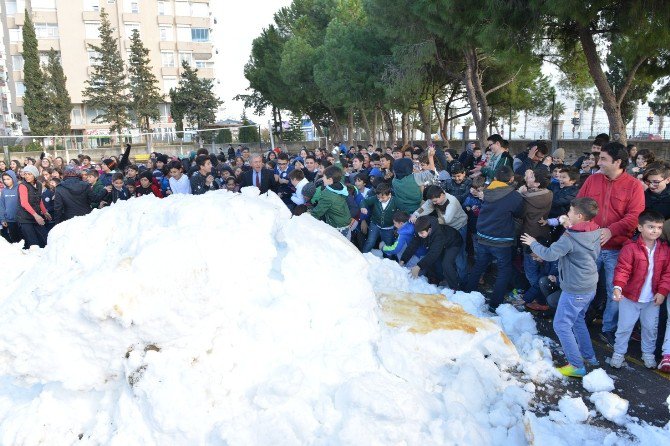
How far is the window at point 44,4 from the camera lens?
48.2 meters

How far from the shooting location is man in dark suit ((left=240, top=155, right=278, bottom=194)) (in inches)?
334

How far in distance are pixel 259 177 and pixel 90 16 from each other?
50994mm

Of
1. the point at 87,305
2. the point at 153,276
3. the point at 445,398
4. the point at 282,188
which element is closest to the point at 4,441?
the point at 87,305

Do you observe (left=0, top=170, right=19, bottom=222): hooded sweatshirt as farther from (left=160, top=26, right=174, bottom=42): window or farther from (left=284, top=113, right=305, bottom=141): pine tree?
(left=160, top=26, right=174, bottom=42): window

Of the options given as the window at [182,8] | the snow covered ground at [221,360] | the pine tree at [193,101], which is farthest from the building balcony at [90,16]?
the snow covered ground at [221,360]

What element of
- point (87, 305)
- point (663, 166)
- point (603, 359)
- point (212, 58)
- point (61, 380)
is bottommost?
point (603, 359)

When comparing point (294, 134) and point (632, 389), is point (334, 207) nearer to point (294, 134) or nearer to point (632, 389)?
point (632, 389)

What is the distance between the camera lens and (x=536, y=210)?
5812mm

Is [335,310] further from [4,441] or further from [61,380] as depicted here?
[4,441]

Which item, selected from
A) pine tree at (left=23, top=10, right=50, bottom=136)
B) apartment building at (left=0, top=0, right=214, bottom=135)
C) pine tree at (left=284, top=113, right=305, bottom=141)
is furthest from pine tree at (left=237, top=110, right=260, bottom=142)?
apartment building at (left=0, top=0, right=214, bottom=135)

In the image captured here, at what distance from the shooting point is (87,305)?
3.33 meters

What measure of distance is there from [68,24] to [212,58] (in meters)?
14.4

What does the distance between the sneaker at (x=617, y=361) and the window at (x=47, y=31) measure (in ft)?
187

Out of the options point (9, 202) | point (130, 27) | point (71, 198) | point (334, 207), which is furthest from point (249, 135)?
point (130, 27)
